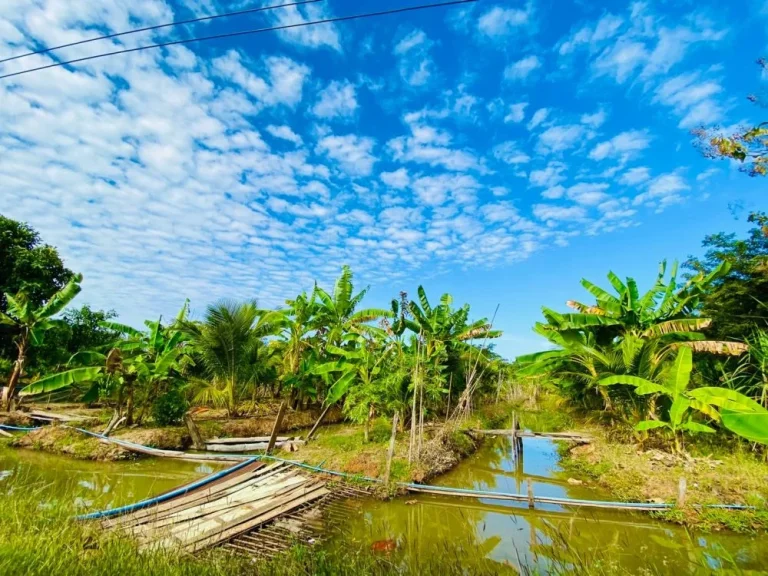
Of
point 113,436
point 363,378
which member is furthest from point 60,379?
point 363,378

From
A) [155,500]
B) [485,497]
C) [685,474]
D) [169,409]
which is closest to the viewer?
[155,500]

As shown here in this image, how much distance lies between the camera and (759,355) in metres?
7.41

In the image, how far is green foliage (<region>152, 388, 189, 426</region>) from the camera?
1098cm

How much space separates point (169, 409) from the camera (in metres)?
11.0

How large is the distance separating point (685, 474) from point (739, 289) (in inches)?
188

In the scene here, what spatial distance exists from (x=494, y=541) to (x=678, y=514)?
2908 millimetres

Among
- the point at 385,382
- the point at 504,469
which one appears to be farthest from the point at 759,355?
the point at 385,382

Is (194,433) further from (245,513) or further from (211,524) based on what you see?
(211,524)

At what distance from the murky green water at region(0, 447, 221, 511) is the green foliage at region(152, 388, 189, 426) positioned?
166 cm

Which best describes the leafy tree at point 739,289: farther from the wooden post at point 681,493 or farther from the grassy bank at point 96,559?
the grassy bank at point 96,559

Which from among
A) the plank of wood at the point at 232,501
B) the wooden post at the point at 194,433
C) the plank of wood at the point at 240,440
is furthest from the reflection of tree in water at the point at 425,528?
the wooden post at the point at 194,433

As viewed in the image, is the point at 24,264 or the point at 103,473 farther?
the point at 24,264

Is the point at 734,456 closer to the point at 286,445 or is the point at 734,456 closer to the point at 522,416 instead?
the point at 286,445

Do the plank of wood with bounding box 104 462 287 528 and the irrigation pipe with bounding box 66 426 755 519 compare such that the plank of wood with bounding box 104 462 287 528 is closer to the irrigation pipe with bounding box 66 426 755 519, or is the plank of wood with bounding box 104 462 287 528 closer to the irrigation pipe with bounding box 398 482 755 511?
the irrigation pipe with bounding box 66 426 755 519
